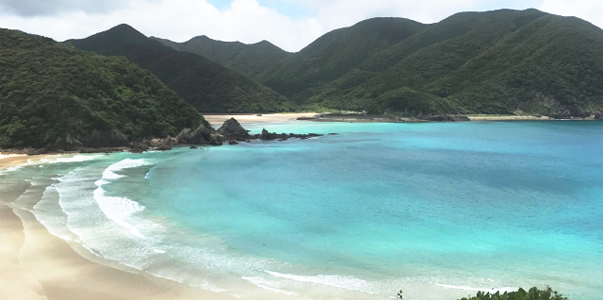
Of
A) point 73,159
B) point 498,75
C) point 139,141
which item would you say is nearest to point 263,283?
point 73,159

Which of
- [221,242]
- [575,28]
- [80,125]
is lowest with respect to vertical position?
[221,242]

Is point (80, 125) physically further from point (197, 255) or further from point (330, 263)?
point (330, 263)

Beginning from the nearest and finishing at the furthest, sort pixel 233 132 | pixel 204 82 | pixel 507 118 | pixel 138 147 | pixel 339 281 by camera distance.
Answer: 1. pixel 339 281
2. pixel 138 147
3. pixel 233 132
4. pixel 507 118
5. pixel 204 82

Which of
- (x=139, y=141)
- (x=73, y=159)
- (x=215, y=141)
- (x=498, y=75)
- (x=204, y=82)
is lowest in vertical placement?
(x=73, y=159)

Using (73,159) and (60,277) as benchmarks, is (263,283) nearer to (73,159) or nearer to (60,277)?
(60,277)

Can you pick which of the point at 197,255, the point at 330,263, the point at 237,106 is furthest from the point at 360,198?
the point at 237,106

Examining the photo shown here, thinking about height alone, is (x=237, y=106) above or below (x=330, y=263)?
above

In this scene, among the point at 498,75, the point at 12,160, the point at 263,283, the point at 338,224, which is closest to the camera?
the point at 263,283
